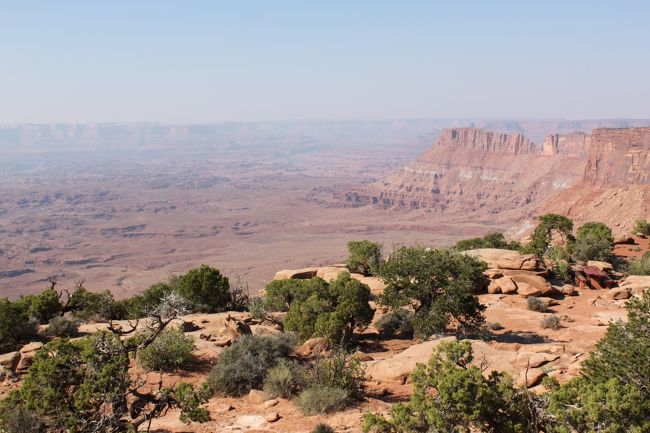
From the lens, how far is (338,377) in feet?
49.0

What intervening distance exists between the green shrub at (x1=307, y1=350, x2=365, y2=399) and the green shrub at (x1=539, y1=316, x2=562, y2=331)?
12.4m

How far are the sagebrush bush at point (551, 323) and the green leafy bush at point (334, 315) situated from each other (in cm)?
836

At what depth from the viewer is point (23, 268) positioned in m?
130

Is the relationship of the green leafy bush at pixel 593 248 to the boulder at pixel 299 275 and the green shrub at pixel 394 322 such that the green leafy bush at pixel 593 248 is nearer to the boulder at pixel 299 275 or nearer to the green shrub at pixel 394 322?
the green shrub at pixel 394 322

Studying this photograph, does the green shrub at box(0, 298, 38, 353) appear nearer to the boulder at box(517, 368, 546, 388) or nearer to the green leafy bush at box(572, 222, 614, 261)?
the boulder at box(517, 368, 546, 388)

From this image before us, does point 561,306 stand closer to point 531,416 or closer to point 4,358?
point 531,416

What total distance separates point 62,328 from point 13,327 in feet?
5.86

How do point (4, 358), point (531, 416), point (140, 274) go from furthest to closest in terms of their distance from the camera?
point (140, 274) < point (4, 358) < point (531, 416)

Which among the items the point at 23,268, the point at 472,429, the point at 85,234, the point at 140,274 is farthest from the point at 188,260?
the point at 472,429

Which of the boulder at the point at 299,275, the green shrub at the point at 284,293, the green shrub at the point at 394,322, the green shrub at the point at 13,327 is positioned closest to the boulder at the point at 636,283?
the green shrub at the point at 394,322

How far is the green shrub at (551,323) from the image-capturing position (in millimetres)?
23578

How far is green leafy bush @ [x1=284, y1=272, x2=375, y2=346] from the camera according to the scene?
67.9 feet

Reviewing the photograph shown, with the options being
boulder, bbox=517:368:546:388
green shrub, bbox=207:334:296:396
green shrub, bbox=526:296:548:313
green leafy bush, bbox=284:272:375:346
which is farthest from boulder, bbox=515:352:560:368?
green shrub, bbox=526:296:548:313

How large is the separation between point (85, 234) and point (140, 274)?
2606 inches
